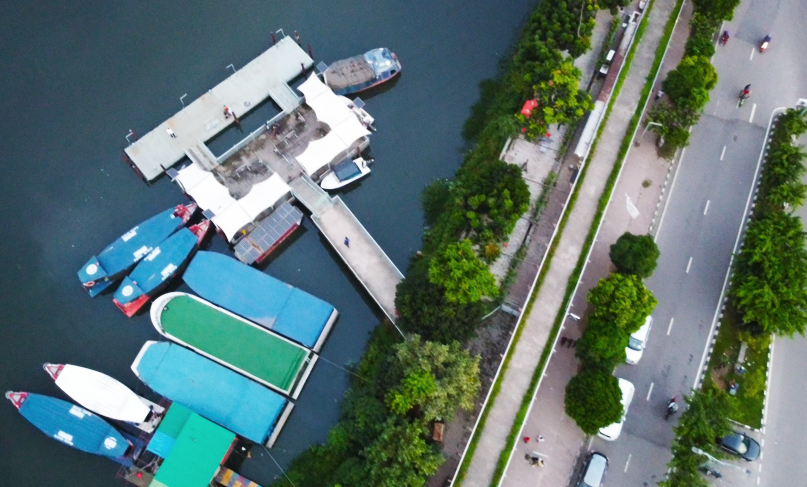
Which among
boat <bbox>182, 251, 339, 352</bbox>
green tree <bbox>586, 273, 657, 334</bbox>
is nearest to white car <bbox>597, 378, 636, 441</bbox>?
green tree <bbox>586, 273, 657, 334</bbox>

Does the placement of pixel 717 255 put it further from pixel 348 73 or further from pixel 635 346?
pixel 348 73

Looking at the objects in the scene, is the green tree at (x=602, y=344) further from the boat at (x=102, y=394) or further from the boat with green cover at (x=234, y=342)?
the boat at (x=102, y=394)

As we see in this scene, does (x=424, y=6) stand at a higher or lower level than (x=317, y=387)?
higher

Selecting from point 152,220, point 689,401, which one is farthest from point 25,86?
point 689,401

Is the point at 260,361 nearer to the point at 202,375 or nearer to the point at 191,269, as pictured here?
the point at 202,375

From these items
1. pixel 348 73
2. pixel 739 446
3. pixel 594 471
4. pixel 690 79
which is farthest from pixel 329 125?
pixel 739 446

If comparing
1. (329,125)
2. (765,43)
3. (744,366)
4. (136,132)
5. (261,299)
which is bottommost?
(261,299)
